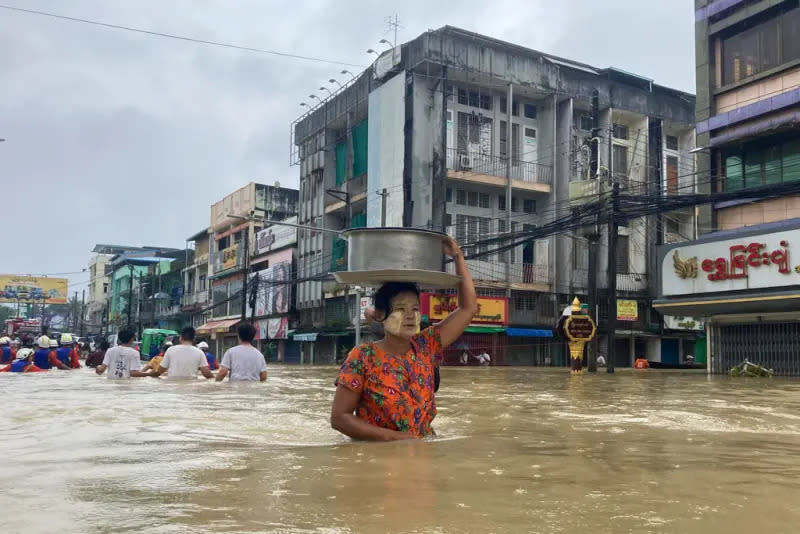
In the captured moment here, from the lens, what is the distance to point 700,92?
22.2 metres

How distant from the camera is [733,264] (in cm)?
1959

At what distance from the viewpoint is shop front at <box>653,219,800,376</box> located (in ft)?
60.4

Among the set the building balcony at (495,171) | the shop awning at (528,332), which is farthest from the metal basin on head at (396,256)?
the shop awning at (528,332)

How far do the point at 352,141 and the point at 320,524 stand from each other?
3680 cm

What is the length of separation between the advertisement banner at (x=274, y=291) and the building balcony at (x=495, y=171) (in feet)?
46.3

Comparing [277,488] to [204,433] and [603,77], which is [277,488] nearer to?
[204,433]

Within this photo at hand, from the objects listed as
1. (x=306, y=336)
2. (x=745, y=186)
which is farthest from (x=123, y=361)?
(x=306, y=336)

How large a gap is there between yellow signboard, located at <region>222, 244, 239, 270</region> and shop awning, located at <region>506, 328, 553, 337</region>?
2468cm

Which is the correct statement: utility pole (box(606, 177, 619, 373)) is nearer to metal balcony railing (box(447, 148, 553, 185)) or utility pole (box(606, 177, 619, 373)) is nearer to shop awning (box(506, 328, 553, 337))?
shop awning (box(506, 328, 553, 337))

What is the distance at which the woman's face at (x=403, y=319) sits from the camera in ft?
14.5

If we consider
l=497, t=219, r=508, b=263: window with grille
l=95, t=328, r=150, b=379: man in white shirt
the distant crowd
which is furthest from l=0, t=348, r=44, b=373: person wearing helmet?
l=497, t=219, r=508, b=263: window with grille

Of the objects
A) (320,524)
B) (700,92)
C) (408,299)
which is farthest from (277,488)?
(700,92)

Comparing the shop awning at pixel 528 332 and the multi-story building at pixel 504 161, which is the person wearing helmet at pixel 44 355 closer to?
the multi-story building at pixel 504 161

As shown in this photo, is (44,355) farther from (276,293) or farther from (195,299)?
(195,299)
